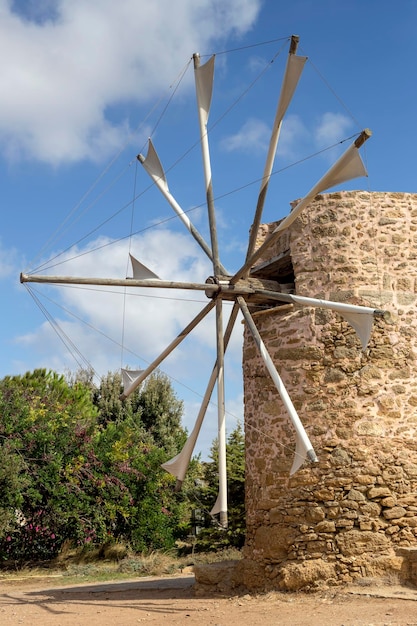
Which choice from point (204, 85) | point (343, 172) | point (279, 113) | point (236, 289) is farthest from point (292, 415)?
point (204, 85)

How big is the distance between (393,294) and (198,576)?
4.45m

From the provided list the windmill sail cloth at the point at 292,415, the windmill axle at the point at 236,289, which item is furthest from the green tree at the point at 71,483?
the windmill sail cloth at the point at 292,415

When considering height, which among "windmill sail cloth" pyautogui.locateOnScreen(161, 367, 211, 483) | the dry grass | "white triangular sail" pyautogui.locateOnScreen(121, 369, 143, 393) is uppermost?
"white triangular sail" pyautogui.locateOnScreen(121, 369, 143, 393)

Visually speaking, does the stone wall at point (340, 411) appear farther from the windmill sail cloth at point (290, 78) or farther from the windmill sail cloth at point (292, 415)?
the windmill sail cloth at point (290, 78)

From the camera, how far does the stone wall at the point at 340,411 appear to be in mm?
7914

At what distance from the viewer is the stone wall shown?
791cm

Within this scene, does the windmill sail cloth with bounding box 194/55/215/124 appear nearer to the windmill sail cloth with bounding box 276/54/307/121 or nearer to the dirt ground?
the windmill sail cloth with bounding box 276/54/307/121

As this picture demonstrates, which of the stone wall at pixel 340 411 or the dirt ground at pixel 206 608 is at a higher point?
the stone wall at pixel 340 411

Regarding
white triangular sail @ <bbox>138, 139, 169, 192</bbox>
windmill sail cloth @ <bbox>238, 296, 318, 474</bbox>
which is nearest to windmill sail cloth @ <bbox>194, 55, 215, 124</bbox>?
white triangular sail @ <bbox>138, 139, 169, 192</bbox>

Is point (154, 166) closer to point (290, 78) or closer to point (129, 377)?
A: point (290, 78)

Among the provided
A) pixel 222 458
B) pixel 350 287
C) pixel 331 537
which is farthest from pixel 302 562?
pixel 350 287

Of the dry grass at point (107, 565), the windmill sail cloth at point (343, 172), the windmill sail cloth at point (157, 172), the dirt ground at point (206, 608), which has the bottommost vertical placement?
the dirt ground at point (206, 608)

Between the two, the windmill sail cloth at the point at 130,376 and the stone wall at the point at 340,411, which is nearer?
the stone wall at the point at 340,411

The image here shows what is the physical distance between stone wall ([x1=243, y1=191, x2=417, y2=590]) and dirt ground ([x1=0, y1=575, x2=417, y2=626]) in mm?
341
